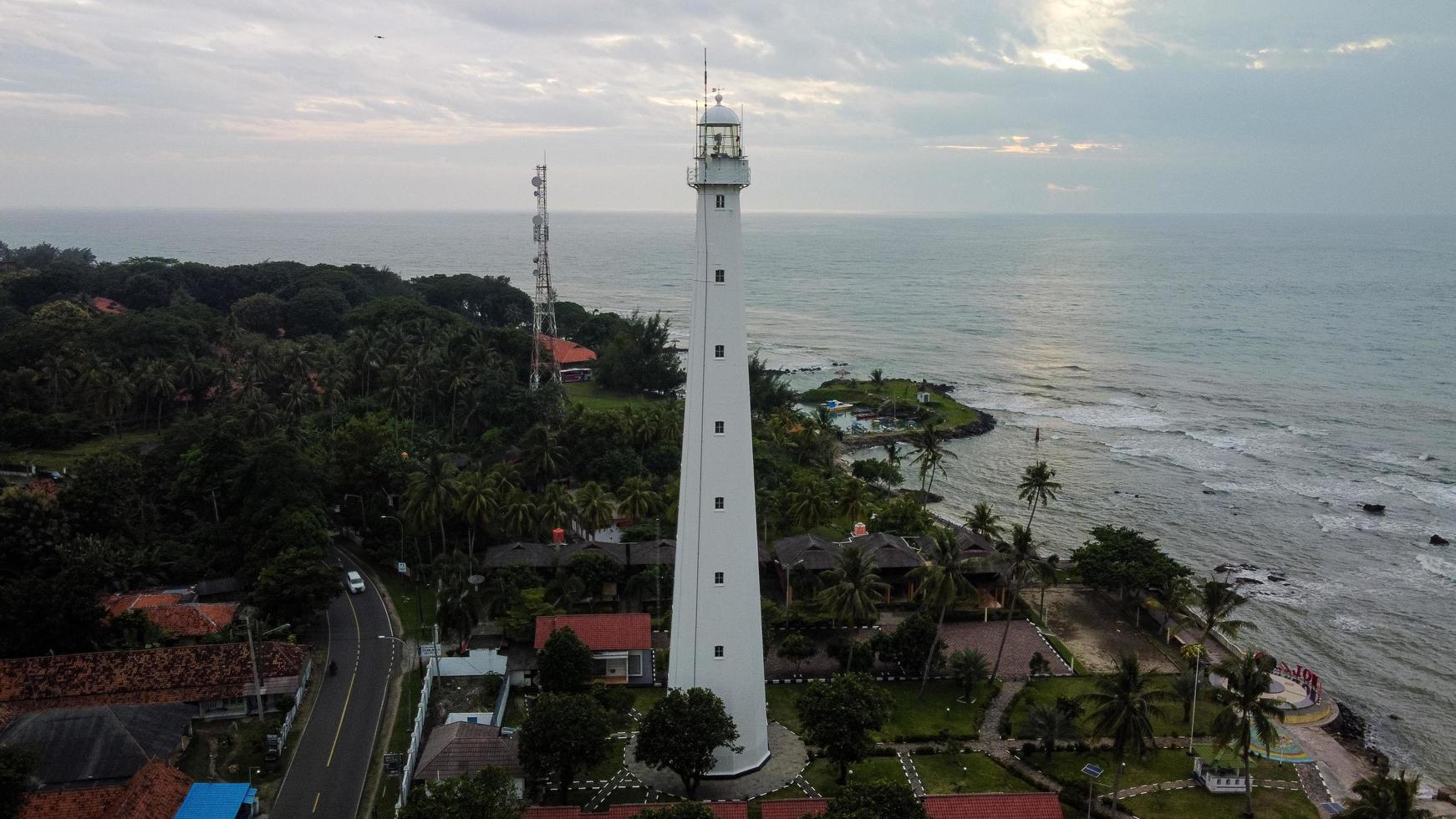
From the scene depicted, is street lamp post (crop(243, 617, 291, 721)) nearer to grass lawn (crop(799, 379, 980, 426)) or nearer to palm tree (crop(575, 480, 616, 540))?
palm tree (crop(575, 480, 616, 540))

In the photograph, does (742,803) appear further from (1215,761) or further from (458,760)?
(1215,761)

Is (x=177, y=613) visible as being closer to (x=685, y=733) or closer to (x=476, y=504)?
(x=476, y=504)

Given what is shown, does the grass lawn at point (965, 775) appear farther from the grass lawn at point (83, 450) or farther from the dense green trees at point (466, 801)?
the grass lawn at point (83, 450)

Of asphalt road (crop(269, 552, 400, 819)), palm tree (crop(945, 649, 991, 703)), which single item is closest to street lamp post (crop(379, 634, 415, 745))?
asphalt road (crop(269, 552, 400, 819))

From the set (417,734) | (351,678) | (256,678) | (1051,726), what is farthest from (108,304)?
(1051,726)

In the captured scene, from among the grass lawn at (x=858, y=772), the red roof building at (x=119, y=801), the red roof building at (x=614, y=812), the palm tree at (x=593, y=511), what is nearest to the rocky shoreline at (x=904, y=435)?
the palm tree at (x=593, y=511)

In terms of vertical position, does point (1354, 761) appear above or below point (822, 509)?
A: below

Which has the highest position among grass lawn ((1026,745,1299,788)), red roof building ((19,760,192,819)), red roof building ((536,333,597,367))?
red roof building ((536,333,597,367))

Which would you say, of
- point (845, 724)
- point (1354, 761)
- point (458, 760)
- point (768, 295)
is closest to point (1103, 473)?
point (1354, 761)

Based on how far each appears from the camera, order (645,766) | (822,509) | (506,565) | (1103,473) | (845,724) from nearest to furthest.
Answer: (845,724) < (645,766) < (506,565) < (822,509) < (1103,473)
